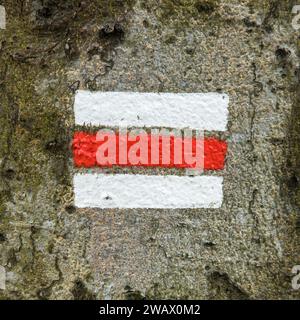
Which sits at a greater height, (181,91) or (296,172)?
(181,91)

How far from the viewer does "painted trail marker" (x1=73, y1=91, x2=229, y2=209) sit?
1513 millimetres

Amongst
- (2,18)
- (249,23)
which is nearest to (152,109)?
(249,23)

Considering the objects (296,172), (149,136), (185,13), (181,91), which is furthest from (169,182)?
(185,13)

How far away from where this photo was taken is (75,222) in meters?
1.56

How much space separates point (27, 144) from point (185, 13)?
26.7 inches

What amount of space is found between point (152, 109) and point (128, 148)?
154 millimetres

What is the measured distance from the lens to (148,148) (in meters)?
1.53

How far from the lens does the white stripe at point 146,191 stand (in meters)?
1.54

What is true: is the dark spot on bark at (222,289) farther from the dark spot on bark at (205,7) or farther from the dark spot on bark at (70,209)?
the dark spot on bark at (205,7)

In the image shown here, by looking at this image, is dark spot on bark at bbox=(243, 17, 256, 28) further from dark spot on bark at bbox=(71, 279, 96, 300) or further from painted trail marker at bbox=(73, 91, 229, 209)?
dark spot on bark at bbox=(71, 279, 96, 300)

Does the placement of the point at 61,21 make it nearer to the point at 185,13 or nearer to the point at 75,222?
the point at 185,13

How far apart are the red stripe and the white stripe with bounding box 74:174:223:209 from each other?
0.04 m
